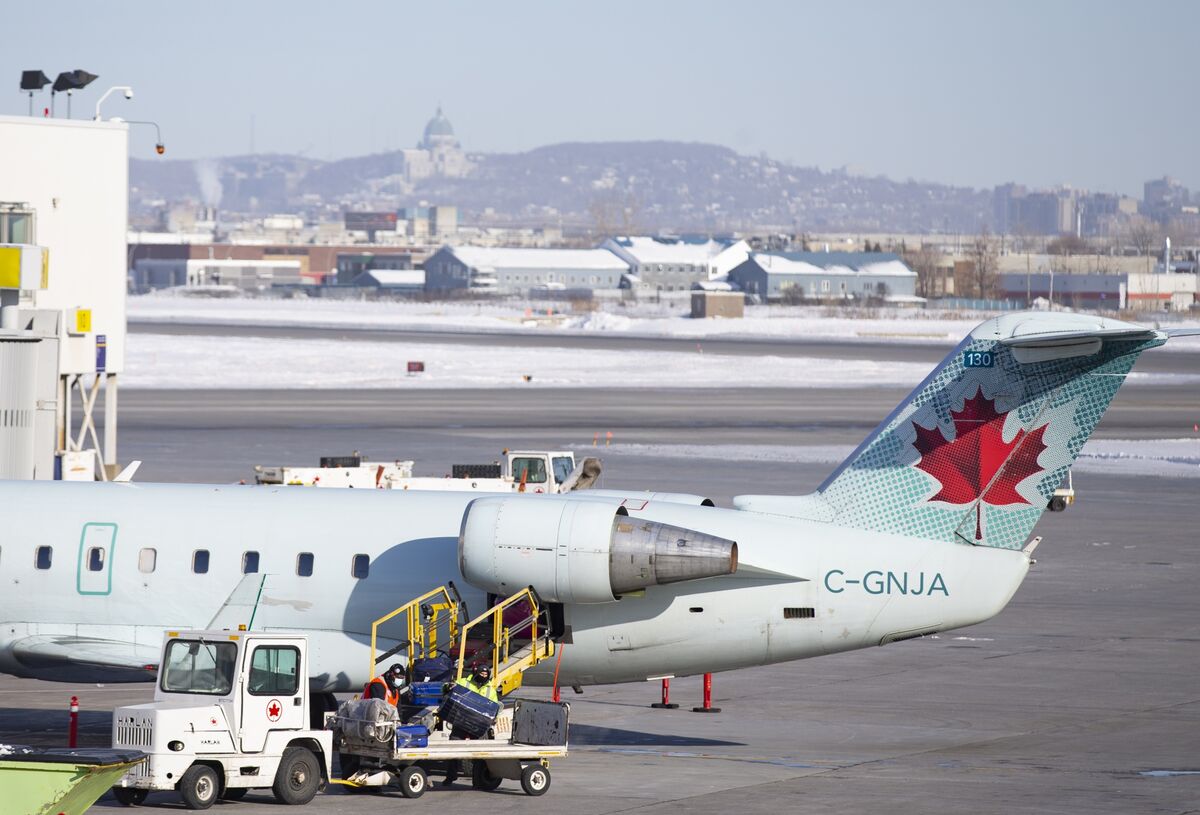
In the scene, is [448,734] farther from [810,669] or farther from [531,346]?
[531,346]

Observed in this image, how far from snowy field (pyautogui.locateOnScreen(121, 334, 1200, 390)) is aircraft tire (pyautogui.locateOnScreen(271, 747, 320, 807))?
255ft

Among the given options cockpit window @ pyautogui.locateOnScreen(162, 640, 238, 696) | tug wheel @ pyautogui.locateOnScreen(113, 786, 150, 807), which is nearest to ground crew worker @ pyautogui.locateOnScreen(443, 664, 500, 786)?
cockpit window @ pyautogui.locateOnScreen(162, 640, 238, 696)

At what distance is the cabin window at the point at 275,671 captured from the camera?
20.9 metres

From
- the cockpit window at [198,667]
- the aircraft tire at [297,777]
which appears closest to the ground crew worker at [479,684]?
the aircraft tire at [297,777]

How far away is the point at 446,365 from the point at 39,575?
90.7m

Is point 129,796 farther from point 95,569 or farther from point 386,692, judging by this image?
point 95,569

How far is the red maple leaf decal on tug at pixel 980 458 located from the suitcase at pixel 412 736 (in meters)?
7.51

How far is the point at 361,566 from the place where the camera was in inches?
926

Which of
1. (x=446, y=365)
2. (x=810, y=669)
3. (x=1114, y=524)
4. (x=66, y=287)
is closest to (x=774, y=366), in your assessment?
(x=446, y=365)

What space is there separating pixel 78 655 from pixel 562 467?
2353 cm

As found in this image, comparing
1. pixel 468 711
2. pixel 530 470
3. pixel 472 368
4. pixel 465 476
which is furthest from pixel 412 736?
pixel 472 368

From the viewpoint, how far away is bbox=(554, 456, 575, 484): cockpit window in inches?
1805

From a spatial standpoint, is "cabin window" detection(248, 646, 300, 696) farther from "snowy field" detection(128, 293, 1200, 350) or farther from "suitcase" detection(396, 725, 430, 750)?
"snowy field" detection(128, 293, 1200, 350)

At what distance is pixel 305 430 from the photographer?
72.2 m
